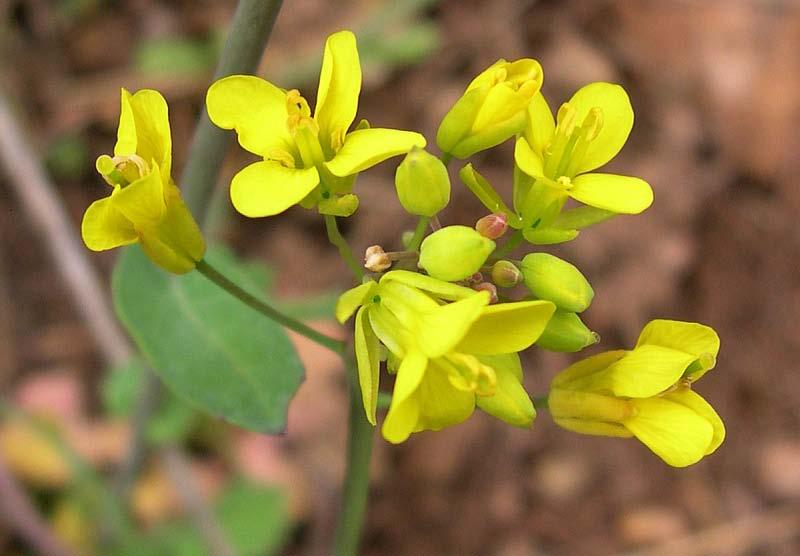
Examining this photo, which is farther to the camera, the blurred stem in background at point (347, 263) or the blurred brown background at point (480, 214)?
the blurred brown background at point (480, 214)

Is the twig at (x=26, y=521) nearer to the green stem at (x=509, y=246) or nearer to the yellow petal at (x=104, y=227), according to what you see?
the yellow petal at (x=104, y=227)

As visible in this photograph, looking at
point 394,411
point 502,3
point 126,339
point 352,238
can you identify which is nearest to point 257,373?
point 394,411

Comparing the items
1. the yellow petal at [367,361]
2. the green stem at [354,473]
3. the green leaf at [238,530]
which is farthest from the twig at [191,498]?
the yellow petal at [367,361]

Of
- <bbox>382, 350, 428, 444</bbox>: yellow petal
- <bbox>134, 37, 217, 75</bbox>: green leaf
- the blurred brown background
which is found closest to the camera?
<bbox>382, 350, 428, 444</bbox>: yellow petal

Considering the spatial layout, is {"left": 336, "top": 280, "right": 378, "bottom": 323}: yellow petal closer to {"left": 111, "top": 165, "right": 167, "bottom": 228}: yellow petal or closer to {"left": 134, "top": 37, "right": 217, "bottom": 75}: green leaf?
{"left": 111, "top": 165, "right": 167, "bottom": 228}: yellow petal

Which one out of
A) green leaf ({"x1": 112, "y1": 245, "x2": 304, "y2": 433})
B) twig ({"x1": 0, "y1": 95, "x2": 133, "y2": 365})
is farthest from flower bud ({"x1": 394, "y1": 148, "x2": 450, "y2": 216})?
twig ({"x1": 0, "y1": 95, "x2": 133, "y2": 365})

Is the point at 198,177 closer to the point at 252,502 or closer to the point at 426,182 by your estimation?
the point at 426,182
